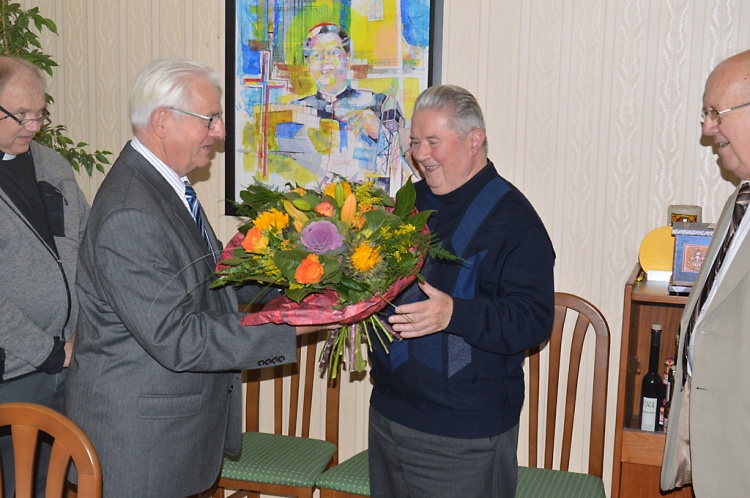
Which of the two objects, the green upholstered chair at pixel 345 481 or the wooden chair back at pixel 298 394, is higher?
the wooden chair back at pixel 298 394

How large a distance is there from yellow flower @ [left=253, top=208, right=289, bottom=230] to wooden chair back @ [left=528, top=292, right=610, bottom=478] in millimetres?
1333

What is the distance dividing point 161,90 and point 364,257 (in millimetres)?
695

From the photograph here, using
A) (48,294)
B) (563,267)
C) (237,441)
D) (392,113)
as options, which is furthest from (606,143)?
(48,294)

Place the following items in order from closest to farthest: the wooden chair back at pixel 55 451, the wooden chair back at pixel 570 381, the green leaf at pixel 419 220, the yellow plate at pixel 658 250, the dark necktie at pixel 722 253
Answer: the wooden chair back at pixel 55 451
the green leaf at pixel 419 220
the dark necktie at pixel 722 253
the yellow plate at pixel 658 250
the wooden chair back at pixel 570 381

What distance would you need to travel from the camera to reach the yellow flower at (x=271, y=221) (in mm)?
1922

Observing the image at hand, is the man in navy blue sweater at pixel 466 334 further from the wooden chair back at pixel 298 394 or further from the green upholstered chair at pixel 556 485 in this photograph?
the wooden chair back at pixel 298 394

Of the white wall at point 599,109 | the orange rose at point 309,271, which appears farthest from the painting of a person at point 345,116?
the orange rose at point 309,271

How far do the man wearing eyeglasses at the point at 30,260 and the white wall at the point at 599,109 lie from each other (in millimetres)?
1501

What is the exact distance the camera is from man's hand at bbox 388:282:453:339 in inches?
Answer: 78.2

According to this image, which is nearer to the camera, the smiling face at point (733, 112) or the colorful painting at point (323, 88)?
the smiling face at point (733, 112)

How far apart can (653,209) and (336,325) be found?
4.93ft

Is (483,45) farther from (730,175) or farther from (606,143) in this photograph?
(730,175)

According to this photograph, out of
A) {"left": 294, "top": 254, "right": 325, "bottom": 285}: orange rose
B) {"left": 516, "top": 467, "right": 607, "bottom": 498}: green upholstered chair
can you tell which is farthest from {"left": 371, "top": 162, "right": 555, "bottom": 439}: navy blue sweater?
{"left": 516, "top": 467, "right": 607, "bottom": 498}: green upholstered chair

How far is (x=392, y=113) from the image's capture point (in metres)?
3.18
